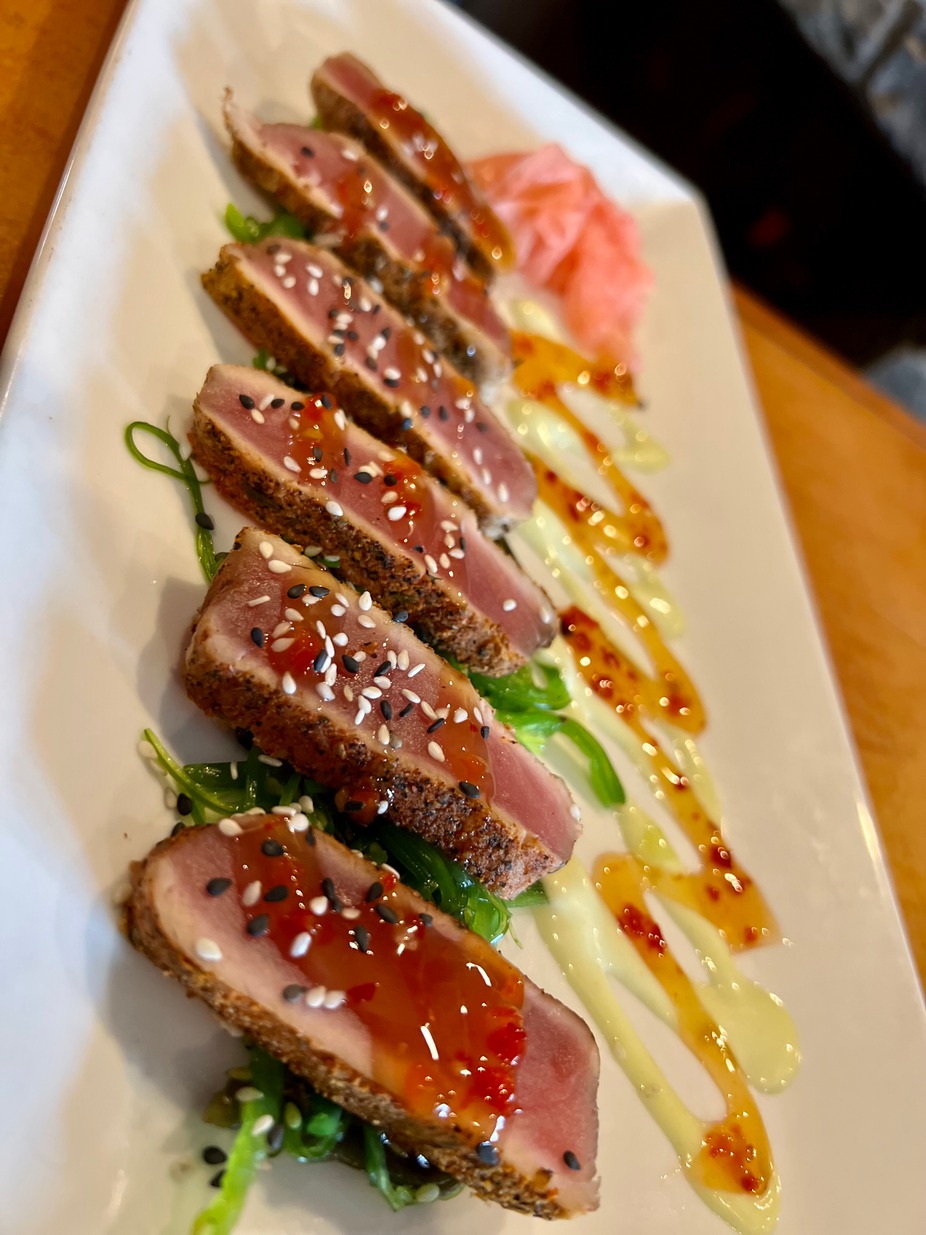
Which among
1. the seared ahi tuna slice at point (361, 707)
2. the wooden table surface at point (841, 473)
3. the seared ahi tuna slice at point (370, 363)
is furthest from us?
the seared ahi tuna slice at point (370, 363)

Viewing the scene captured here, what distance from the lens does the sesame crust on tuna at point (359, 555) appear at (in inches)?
94.0

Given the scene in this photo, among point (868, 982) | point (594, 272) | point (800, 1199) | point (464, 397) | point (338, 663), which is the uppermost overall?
point (594, 272)

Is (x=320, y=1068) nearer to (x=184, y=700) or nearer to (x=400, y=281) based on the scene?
(x=184, y=700)

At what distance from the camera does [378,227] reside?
3254 mm

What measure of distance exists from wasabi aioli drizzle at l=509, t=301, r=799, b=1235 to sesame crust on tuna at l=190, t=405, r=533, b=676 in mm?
548

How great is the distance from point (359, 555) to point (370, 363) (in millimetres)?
741

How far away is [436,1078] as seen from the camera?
185 centimetres

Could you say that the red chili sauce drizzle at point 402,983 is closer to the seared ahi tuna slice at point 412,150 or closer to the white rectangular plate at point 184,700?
the white rectangular plate at point 184,700

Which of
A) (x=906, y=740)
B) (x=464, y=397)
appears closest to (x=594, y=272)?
(x=464, y=397)

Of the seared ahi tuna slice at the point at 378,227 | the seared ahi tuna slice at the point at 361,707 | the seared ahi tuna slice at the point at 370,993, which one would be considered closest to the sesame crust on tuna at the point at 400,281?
the seared ahi tuna slice at the point at 378,227

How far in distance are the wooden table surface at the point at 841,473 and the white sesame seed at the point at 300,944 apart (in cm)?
183

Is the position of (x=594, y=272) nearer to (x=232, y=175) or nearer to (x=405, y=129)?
(x=405, y=129)

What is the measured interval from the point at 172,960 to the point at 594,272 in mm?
3510

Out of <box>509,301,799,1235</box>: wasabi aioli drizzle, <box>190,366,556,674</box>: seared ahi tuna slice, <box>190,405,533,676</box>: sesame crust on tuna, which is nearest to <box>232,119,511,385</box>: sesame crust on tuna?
<box>509,301,799,1235</box>: wasabi aioli drizzle
